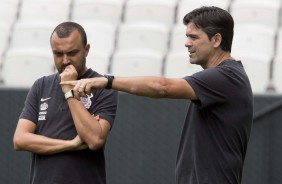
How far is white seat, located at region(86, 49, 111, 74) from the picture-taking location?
912 cm

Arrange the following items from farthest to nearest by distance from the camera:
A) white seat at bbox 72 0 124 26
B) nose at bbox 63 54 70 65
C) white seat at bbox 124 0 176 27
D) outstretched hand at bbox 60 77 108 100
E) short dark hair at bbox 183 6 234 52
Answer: white seat at bbox 72 0 124 26, white seat at bbox 124 0 176 27, nose at bbox 63 54 70 65, short dark hair at bbox 183 6 234 52, outstretched hand at bbox 60 77 108 100

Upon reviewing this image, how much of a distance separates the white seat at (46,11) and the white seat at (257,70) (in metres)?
2.69

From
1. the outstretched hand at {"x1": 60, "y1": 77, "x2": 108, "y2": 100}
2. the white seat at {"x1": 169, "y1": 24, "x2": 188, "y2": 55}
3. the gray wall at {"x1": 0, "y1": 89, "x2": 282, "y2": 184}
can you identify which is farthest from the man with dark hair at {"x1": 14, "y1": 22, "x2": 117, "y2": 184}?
the white seat at {"x1": 169, "y1": 24, "x2": 188, "y2": 55}

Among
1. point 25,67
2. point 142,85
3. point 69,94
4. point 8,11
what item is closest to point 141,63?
point 25,67

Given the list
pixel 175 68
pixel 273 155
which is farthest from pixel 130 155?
pixel 175 68

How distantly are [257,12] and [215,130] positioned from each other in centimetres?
575

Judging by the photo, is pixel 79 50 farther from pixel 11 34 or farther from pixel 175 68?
pixel 11 34

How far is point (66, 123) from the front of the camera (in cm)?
502

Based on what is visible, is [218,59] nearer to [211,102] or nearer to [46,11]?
[211,102]

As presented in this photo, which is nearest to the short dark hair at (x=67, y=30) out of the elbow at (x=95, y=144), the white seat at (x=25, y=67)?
the elbow at (x=95, y=144)

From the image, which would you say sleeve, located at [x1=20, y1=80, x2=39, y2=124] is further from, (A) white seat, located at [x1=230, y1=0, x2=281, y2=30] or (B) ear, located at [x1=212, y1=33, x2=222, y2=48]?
(A) white seat, located at [x1=230, y1=0, x2=281, y2=30]

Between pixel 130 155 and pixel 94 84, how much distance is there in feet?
10.4

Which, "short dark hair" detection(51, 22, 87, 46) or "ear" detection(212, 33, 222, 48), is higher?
"ear" detection(212, 33, 222, 48)

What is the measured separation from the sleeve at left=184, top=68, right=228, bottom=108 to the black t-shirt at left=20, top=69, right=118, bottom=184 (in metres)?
0.78
